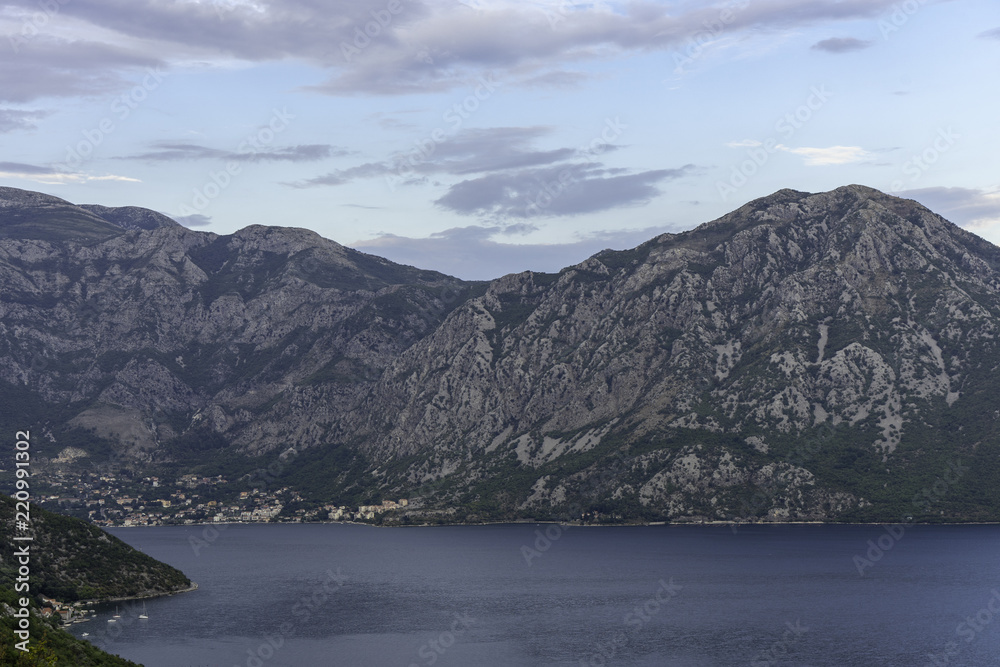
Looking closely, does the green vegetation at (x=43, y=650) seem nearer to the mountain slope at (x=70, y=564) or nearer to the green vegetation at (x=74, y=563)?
the mountain slope at (x=70, y=564)

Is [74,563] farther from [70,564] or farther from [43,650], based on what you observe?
[43,650]

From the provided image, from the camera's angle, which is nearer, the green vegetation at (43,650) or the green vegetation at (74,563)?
the green vegetation at (43,650)

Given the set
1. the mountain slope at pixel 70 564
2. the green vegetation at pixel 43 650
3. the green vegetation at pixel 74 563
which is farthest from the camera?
the green vegetation at pixel 74 563

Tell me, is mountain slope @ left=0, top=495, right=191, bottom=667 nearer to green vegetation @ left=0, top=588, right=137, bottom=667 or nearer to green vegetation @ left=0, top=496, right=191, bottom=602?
green vegetation @ left=0, top=496, right=191, bottom=602

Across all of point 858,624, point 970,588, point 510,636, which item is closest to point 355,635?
point 510,636

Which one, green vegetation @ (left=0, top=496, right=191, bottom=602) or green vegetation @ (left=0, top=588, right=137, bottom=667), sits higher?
green vegetation @ (left=0, top=588, right=137, bottom=667)

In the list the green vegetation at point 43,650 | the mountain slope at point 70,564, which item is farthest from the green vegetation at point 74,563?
the green vegetation at point 43,650

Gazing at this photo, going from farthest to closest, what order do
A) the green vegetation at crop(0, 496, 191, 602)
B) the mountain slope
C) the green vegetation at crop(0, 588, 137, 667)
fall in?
1. the green vegetation at crop(0, 496, 191, 602)
2. the mountain slope
3. the green vegetation at crop(0, 588, 137, 667)

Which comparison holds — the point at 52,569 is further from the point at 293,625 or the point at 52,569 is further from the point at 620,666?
the point at 620,666

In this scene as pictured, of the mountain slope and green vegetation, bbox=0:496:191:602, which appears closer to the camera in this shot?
the mountain slope

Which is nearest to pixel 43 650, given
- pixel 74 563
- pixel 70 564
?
pixel 70 564

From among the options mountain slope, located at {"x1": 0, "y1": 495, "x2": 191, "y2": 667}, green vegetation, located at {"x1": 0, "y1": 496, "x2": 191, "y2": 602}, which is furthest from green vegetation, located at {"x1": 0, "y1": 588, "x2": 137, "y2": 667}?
green vegetation, located at {"x1": 0, "y1": 496, "x2": 191, "y2": 602}

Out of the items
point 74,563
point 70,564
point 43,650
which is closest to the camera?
point 43,650

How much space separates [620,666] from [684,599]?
2238 inches
